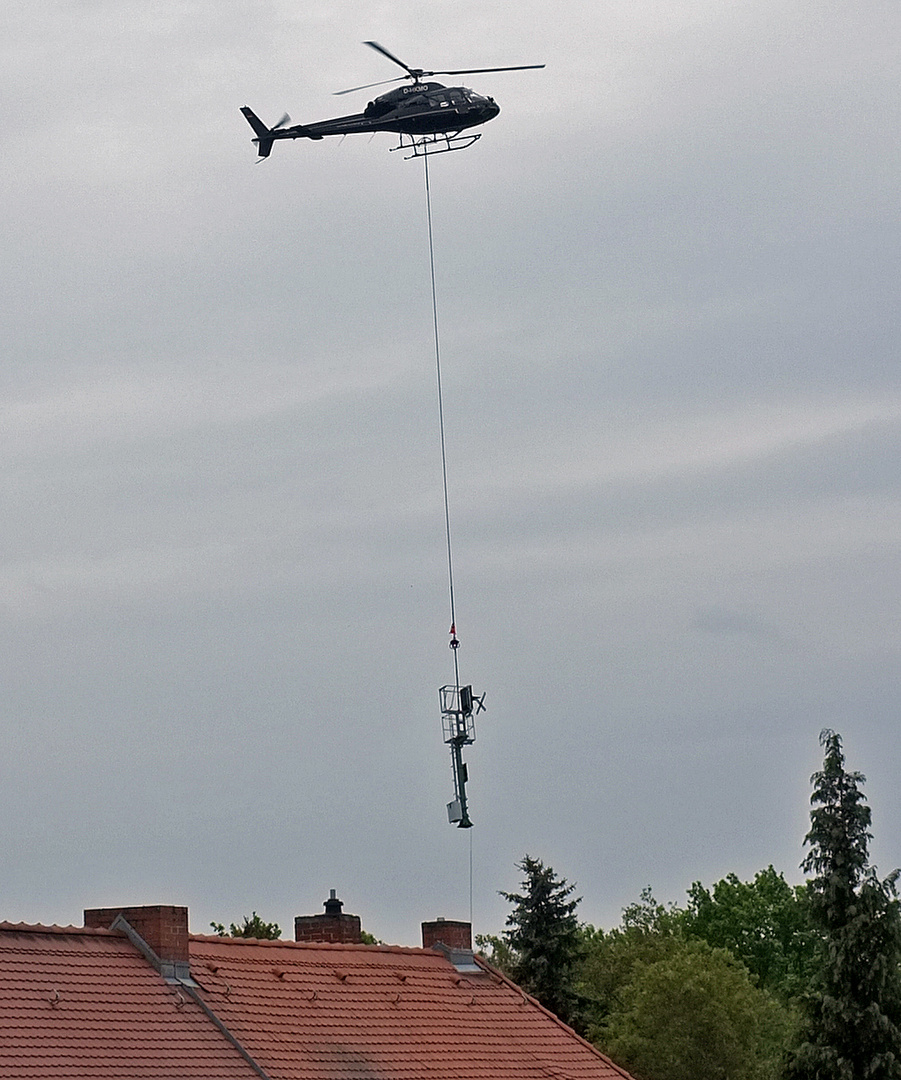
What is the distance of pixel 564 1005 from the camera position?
56.1 meters

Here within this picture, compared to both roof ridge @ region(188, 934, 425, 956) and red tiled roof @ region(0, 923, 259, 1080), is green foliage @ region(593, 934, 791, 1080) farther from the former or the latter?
red tiled roof @ region(0, 923, 259, 1080)

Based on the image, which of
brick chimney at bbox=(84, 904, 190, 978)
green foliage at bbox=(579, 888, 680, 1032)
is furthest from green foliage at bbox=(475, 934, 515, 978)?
brick chimney at bbox=(84, 904, 190, 978)

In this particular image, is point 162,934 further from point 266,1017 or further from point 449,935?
→ point 449,935

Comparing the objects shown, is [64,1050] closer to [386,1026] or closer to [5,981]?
[5,981]

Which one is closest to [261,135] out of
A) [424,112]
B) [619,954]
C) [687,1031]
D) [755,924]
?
→ [424,112]

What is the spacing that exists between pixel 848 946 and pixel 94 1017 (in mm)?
19781

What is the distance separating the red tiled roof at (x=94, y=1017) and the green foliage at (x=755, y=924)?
61122 millimetres

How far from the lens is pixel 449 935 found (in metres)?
37.3

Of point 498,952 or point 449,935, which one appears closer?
point 449,935

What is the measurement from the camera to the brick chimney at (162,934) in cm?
3047

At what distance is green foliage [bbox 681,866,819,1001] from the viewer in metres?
90.8

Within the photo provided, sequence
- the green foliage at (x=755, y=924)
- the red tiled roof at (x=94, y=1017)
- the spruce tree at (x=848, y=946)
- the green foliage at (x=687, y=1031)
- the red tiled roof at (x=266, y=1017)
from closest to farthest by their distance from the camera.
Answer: the red tiled roof at (x=94, y=1017), the red tiled roof at (x=266, y=1017), the spruce tree at (x=848, y=946), the green foliage at (x=687, y=1031), the green foliage at (x=755, y=924)

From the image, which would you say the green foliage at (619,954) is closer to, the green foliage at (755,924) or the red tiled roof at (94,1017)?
the green foliage at (755,924)

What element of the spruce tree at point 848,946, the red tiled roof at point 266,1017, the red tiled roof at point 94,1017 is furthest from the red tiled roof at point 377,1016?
the spruce tree at point 848,946
